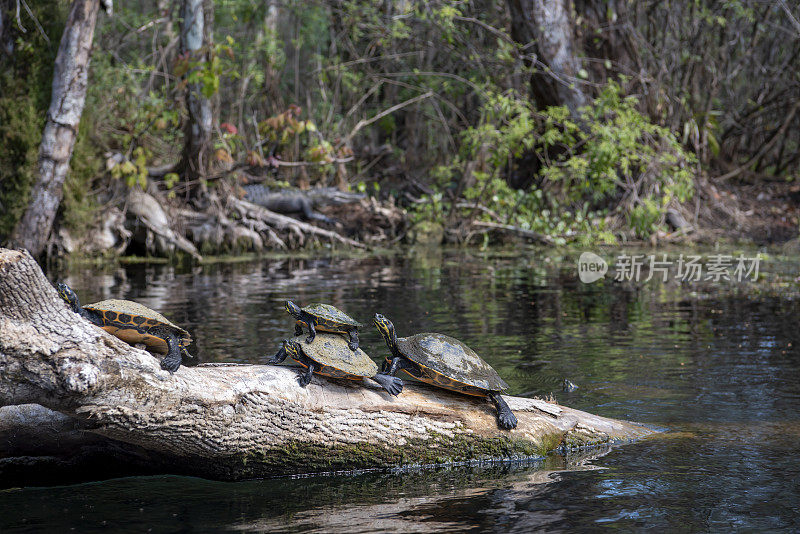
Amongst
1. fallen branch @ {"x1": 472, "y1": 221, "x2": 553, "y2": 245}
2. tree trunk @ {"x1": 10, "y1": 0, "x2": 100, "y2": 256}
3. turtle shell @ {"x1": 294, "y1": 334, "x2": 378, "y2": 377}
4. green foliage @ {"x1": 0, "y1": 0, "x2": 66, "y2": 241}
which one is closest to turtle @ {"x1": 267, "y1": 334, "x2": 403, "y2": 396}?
turtle shell @ {"x1": 294, "y1": 334, "x2": 378, "y2": 377}

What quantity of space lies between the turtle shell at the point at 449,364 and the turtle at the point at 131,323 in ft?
4.40

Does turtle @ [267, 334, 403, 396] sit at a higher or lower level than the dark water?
higher

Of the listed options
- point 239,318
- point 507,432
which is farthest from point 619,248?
point 507,432

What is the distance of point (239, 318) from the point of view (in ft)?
30.2

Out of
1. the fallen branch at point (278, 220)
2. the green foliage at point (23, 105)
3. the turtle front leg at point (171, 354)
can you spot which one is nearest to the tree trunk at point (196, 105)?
the fallen branch at point (278, 220)

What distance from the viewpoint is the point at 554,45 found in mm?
18547

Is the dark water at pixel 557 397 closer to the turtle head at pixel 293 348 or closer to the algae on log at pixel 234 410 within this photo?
the algae on log at pixel 234 410

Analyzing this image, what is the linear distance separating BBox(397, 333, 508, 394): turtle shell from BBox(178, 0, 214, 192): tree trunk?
12.2 metres

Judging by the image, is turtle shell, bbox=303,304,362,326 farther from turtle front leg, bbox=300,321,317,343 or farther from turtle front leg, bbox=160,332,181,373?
turtle front leg, bbox=160,332,181,373

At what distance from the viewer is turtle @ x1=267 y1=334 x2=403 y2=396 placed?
4.38 meters

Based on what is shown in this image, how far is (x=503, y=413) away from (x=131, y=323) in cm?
215

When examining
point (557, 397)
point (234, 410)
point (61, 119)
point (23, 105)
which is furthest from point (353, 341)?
point (23, 105)

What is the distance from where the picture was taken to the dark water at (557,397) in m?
3.81

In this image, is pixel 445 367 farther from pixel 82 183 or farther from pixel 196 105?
pixel 196 105
